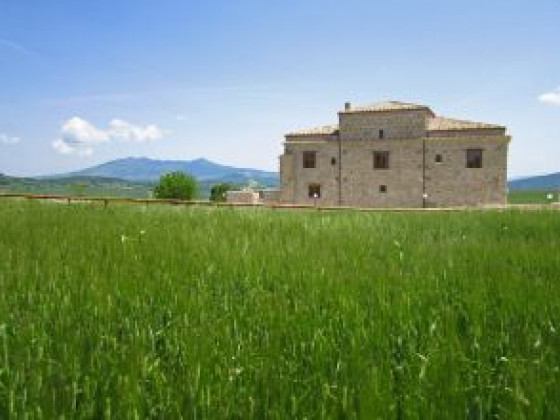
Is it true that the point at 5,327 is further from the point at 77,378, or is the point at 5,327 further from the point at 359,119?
the point at 359,119

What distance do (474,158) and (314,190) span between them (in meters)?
11.5

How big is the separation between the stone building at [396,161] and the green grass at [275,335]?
3248cm

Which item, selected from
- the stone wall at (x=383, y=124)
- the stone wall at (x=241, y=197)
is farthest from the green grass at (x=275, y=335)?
the stone wall at (x=383, y=124)

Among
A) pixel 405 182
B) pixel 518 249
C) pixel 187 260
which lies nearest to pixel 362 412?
pixel 187 260

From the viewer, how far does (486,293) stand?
3.99 metres

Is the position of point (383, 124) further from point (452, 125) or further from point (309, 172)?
point (309, 172)

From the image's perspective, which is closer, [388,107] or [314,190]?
[388,107]

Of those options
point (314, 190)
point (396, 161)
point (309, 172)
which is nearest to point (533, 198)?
point (396, 161)

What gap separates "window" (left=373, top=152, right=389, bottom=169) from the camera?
126ft

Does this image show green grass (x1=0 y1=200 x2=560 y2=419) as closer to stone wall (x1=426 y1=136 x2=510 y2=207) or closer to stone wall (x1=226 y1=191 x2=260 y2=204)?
stone wall (x1=226 y1=191 x2=260 y2=204)

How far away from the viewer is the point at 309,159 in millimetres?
40406

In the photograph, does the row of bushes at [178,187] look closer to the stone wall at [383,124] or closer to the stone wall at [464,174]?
the stone wall at [383,124]

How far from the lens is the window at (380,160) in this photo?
3844cm

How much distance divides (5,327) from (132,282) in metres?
1.33
